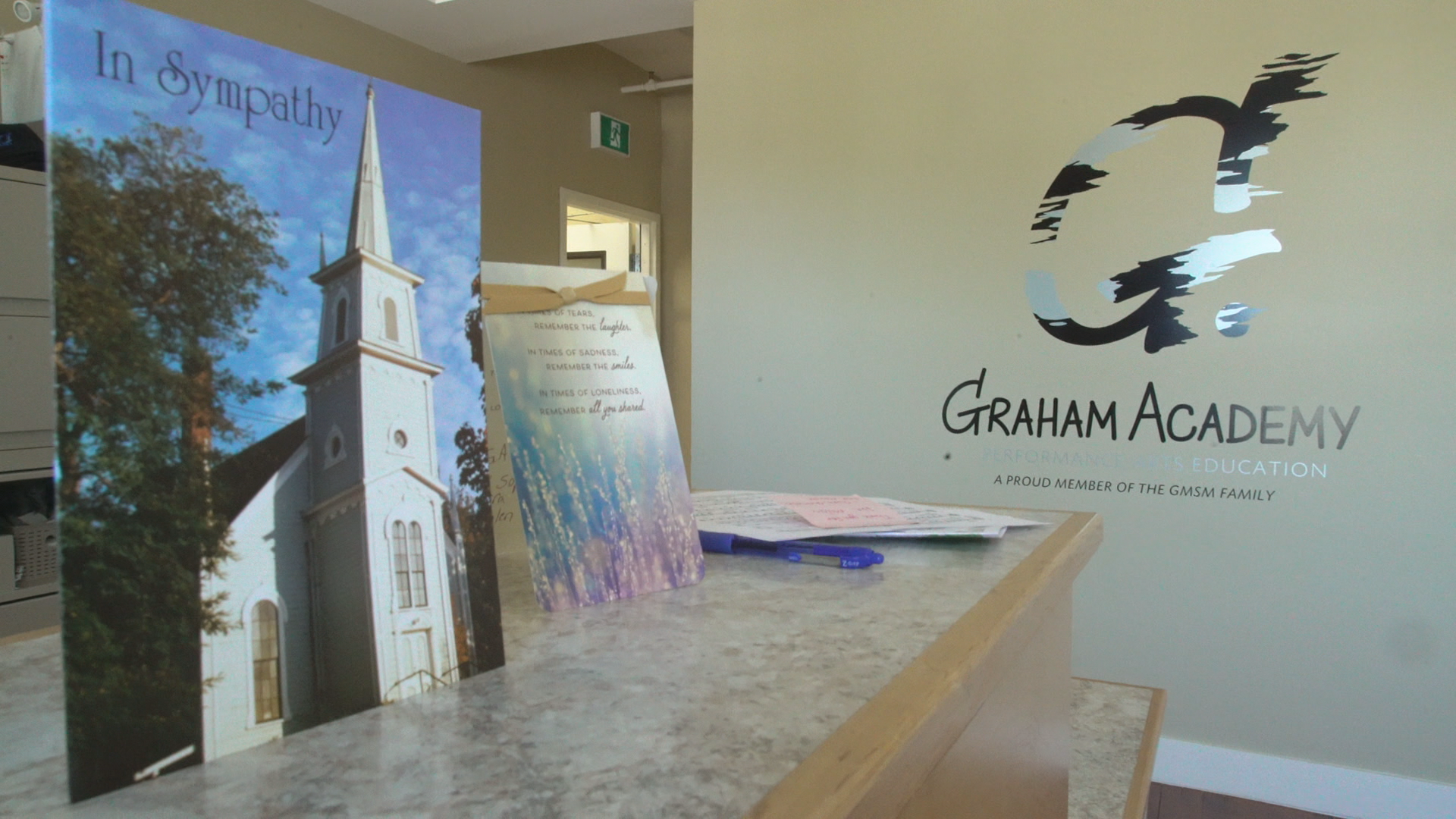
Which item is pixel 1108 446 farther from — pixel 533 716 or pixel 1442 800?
pixel 533 716

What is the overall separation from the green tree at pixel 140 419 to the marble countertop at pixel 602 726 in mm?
39

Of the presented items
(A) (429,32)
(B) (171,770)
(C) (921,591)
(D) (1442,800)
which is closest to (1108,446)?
(D) (1442,800)

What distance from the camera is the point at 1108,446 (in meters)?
2.67

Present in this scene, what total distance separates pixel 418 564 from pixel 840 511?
0.60 m

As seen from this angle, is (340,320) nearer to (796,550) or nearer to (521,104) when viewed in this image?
(796,550)

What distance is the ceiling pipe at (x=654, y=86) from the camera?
530 cm

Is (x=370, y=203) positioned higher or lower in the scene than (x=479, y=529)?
higher

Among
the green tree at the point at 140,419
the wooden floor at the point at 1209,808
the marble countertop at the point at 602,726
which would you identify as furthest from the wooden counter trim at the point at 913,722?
the wooden floor at the point at 1209,808

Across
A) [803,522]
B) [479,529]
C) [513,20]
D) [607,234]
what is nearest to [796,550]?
[803,522]

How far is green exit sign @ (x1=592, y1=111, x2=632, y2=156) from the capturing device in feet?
17.0

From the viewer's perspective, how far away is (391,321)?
0.46 meters

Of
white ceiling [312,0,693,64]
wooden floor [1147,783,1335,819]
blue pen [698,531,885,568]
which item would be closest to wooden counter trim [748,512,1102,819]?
blue pen [698,531,885,568]

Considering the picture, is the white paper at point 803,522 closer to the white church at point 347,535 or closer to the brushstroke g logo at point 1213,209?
the white church at point 347,535

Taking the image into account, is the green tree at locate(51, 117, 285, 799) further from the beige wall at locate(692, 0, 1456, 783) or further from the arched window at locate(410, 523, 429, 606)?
the beige wall at locate(692, 0, 1456, 783)
